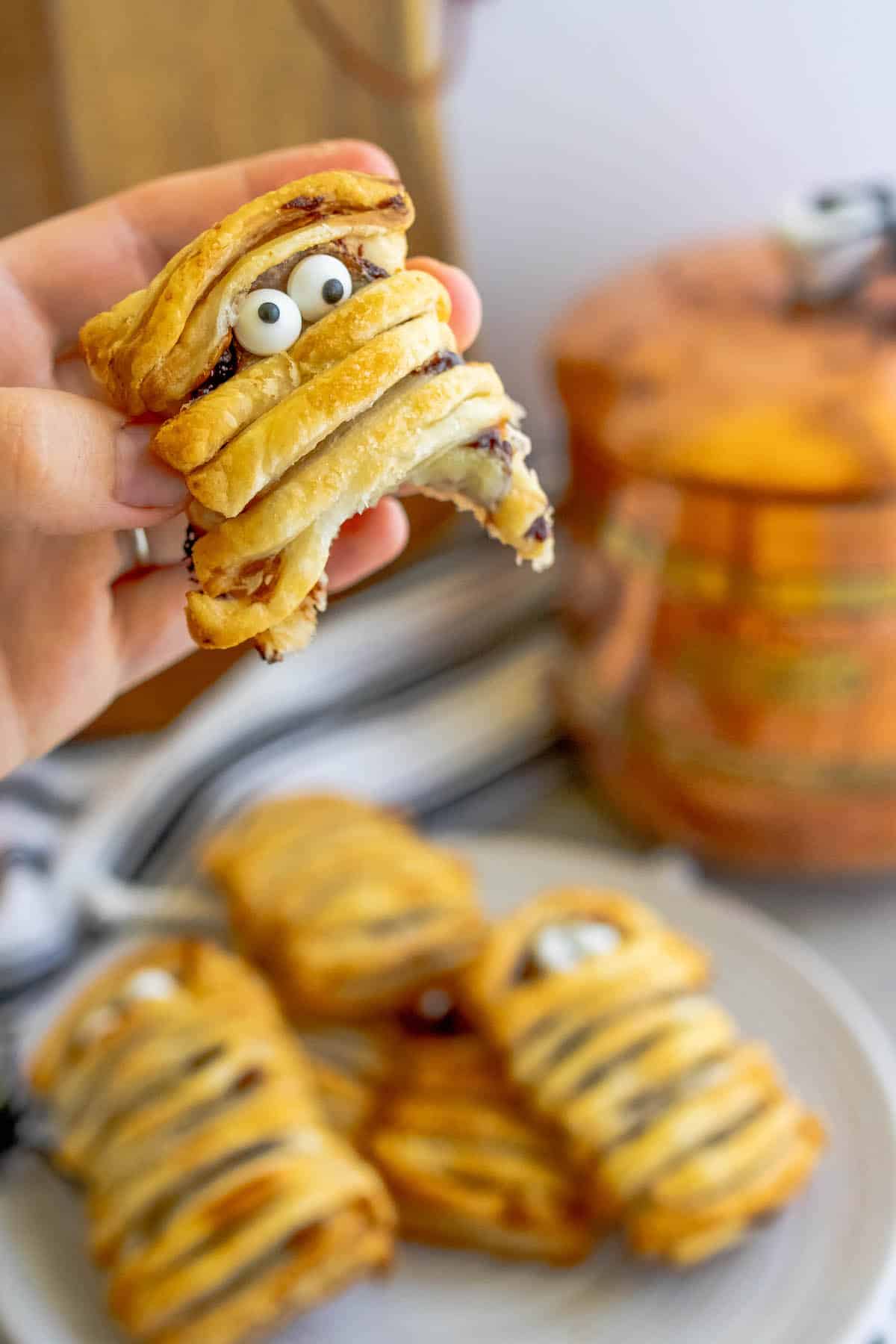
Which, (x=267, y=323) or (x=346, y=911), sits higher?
(x=267, y=323)

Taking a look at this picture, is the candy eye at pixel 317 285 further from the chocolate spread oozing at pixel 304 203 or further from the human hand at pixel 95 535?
the human hand at pixel 95 535


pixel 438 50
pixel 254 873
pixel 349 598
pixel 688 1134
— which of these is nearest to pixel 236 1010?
pixel 254 873

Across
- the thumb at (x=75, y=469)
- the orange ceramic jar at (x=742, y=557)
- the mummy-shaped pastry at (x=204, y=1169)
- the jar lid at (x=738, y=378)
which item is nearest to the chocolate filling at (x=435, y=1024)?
the mummy-shaped pastry at (x=204, y=1169)

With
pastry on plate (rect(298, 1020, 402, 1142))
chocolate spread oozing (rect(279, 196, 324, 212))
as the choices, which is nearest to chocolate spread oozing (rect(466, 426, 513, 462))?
chocolate spread oozing (rect(279, 196, 324, 212))

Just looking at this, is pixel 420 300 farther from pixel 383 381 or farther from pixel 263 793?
pixel 263 793

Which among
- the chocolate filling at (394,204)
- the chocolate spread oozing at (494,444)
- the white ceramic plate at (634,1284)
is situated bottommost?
the white ceramic plate at (634,1284)

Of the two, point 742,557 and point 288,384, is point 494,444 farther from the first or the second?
point 742,557

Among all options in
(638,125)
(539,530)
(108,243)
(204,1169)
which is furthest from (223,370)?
(638,125)
